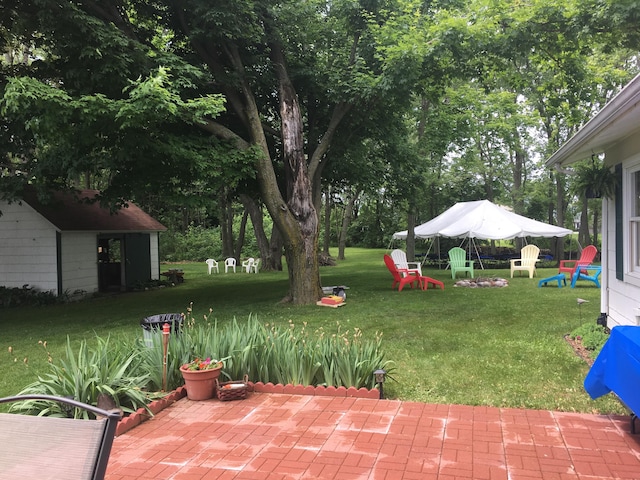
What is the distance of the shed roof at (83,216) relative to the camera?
12.6m

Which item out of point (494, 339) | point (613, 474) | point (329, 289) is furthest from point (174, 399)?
point (329, 289)

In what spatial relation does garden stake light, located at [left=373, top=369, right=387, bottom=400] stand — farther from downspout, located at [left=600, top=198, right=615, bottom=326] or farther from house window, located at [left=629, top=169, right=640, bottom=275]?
downspout, located at [left=600, top=198, right=615, bottom=326]

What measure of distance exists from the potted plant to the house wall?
4.34 m

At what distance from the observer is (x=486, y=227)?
16625 millimetres

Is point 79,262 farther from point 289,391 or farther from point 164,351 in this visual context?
point 289,391

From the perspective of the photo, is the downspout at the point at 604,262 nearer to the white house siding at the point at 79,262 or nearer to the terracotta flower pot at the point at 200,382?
the terracotta flower pot at the point at 200,382

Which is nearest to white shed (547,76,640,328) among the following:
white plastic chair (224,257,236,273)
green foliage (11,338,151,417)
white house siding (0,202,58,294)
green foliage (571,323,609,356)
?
green foliage (571,323,609,356)

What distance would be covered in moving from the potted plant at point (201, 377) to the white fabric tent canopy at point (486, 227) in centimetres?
1337

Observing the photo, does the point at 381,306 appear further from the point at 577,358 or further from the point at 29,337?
the point at 29,337

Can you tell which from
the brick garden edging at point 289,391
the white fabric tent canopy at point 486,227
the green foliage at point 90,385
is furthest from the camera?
the white fabric tent canopy at point 486,227

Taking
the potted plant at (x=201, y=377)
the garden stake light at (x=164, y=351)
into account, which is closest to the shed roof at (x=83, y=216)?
the garden stake light at (x=164, y=351)

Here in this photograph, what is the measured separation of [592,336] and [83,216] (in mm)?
13043

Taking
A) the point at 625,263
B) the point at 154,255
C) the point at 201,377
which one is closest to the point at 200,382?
the point at 201,377

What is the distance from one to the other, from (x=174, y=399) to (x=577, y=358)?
439cm
